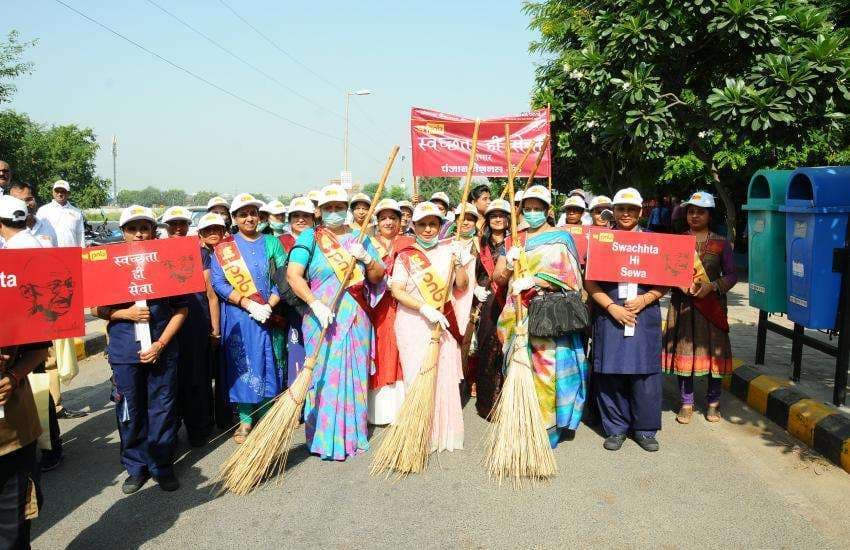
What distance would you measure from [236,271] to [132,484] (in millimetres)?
1617

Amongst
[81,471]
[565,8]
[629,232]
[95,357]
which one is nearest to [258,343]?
[81,471]

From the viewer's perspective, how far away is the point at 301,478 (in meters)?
4.08

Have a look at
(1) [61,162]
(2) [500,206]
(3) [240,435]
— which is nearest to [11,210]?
(3) [240,435]

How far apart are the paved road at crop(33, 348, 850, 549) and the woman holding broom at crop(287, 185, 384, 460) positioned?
23 cm

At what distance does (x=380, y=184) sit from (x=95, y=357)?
5333 mm

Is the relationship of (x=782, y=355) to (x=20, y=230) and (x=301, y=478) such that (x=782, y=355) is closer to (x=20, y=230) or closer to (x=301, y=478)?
(x=301, y=478)

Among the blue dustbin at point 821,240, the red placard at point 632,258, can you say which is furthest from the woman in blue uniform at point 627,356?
the blue dustbin at point 821,240

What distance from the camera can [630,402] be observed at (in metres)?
4.64

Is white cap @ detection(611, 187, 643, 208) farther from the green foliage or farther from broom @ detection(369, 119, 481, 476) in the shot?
the green foliage

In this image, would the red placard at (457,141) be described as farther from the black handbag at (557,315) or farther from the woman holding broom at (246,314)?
the black handbag at (557,315)

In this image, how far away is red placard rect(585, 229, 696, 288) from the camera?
4.36 meters

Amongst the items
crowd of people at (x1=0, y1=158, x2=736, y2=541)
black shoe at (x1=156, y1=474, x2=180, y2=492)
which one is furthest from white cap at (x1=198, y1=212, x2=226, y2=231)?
black shoe at (x1=156, y1=474, x2=180, y2=492)

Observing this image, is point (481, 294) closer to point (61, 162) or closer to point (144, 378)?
point (144, 378)

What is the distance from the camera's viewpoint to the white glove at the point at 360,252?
4.22 metres
